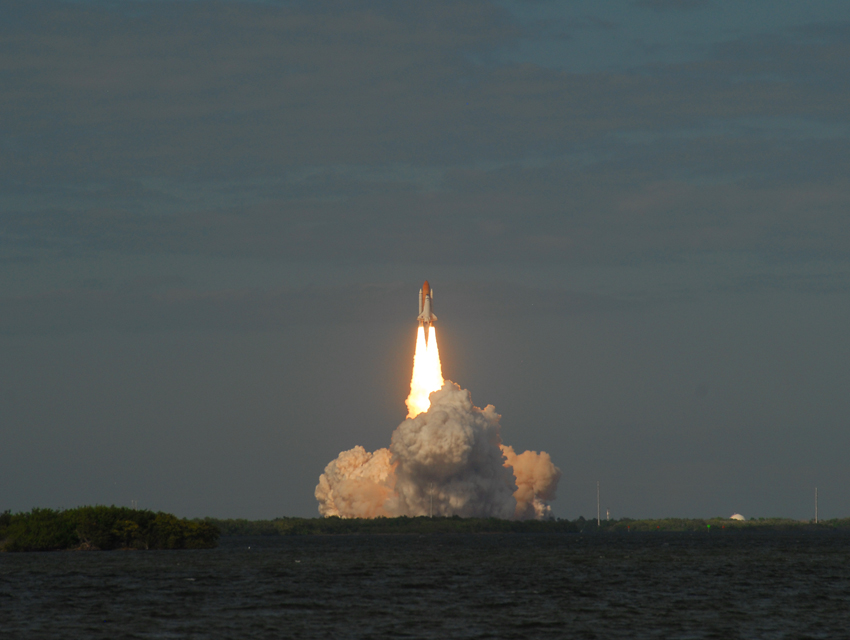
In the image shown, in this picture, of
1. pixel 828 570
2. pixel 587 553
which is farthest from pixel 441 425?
pixel 828 570

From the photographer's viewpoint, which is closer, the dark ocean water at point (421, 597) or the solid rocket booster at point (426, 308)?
the dark ocean water at point (421, 597)

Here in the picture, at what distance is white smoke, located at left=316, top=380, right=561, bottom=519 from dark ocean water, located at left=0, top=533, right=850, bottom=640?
47.2 meters

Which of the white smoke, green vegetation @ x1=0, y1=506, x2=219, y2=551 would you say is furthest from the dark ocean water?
the white smoke

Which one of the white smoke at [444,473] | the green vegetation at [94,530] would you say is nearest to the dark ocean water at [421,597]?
the green vegetation at [94,530]

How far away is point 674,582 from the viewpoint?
81562 millimetres

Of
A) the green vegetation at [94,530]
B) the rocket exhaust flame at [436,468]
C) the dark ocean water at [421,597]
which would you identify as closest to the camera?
the dark ocean water at [421,597]

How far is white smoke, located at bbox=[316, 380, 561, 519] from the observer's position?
162 meters

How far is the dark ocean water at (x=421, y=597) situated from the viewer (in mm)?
53938

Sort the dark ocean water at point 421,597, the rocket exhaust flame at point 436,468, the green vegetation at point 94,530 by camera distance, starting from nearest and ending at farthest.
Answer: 1. the dark ocean water at point 421,597
2. the green vegetation at point 94,530
3. the rocket exhaust flame at point 436,468

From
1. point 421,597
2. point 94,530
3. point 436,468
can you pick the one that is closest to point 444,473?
point 436,468

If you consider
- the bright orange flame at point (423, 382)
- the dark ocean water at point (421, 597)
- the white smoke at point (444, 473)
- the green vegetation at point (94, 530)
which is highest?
the bright orange flame at point (423, 382)

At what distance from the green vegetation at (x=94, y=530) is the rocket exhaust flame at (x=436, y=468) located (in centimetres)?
4114

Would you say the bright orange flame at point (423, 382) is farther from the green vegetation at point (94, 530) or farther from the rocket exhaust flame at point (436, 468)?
the green vegetation at point (94, 530)

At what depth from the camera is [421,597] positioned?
226ft
